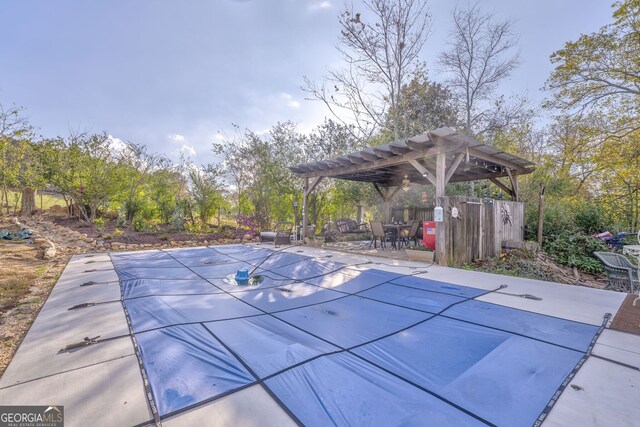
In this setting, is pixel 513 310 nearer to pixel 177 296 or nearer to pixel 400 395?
pixel 400 395

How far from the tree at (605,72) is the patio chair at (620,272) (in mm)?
7627

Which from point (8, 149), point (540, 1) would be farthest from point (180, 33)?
point (540, 1)

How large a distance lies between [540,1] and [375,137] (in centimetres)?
639

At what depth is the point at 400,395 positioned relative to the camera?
62.3 inches

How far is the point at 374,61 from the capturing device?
36.9ft

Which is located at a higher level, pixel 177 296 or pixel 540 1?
pixel 540 1

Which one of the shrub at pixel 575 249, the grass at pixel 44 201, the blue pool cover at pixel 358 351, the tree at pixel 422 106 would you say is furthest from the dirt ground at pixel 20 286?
the tree at pixel 422 106

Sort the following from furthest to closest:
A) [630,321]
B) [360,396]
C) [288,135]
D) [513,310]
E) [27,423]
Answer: [288,135] → [513,310] → [630,321] → [360,396] → [27,423]

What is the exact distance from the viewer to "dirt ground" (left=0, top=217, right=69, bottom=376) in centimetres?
240

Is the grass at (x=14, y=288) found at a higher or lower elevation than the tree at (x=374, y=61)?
lower

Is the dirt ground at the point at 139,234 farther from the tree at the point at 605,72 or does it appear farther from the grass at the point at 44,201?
the tree at the point at 605,72

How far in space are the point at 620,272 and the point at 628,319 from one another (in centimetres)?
161

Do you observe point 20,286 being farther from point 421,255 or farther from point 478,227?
point 478,227

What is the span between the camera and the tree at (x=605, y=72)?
25.8 ft
